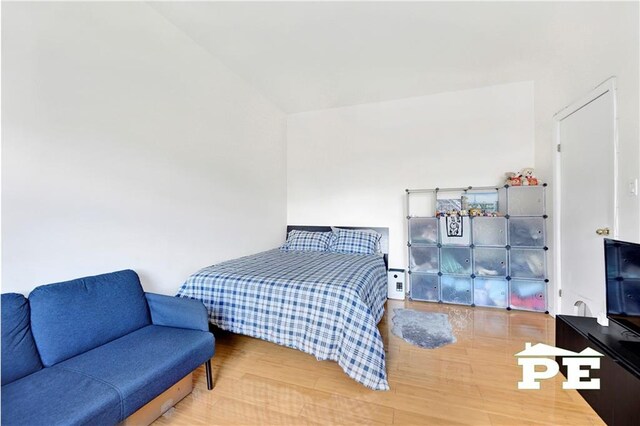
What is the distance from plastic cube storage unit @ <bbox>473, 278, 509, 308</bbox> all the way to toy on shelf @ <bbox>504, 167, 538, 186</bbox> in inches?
44.1

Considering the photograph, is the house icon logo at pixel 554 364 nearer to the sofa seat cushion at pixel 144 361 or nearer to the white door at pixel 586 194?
the white door at pixel 586 194

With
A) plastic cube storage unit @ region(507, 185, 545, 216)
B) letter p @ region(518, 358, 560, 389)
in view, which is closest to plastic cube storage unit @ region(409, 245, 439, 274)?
plastic cube storage unit @ region(507, 185, 545, 216)

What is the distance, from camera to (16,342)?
4.14 ft

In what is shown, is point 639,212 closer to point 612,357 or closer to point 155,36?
point 612,357

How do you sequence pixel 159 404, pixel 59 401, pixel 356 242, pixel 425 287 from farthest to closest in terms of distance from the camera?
pixel 356 242 → pixel 425 287 → pixel 159 404 → pixel 59 401

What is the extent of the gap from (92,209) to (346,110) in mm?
3325

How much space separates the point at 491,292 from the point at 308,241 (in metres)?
2.33

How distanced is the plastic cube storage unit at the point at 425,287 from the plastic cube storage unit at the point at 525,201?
119 cm

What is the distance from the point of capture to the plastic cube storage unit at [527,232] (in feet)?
9.62

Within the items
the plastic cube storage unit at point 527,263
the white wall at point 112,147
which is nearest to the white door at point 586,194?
the plastic cube storage unit at point 527,263

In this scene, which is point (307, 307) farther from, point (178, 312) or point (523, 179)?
point (523, 179)

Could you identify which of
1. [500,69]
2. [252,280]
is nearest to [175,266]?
[252,280]

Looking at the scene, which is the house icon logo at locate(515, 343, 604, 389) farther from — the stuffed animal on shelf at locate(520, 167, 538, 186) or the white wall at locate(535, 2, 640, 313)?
the stuffed animal on shelf at locate(520, 167, 538, 186)

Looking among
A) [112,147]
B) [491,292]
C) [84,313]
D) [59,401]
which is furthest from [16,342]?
[491,292]
